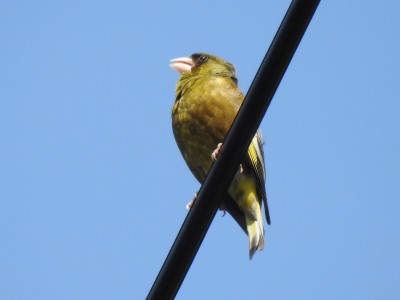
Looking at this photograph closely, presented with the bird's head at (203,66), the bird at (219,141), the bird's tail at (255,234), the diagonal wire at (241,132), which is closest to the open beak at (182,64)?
the bird's head at (203,66)

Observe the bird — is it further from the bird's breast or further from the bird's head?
the bird's head

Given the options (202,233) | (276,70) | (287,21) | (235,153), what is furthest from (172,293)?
(287,21)

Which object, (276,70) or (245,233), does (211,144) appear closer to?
(245,233)

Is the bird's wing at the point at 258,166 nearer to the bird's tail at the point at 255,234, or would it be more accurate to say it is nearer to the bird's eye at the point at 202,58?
the bird's tail at the point at 255,234

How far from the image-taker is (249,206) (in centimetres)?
A: 479

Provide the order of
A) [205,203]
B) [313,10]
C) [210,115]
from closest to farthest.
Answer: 1. [313,10]
2. [205,203]
3. [210,115]

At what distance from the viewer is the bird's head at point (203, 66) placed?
17.9ft

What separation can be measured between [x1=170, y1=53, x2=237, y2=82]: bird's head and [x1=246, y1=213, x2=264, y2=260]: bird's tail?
4.21 feet

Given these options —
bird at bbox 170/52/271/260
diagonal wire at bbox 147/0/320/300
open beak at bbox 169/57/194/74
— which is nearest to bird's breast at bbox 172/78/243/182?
bird at bbox 170/52/271/260

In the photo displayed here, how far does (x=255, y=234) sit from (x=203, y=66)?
167cm

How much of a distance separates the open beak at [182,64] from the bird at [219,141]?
505mm

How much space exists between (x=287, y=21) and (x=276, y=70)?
0.46 ft

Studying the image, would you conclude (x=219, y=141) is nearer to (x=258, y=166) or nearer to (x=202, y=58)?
(x=258, y=166)

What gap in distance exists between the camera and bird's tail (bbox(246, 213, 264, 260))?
4512mm
